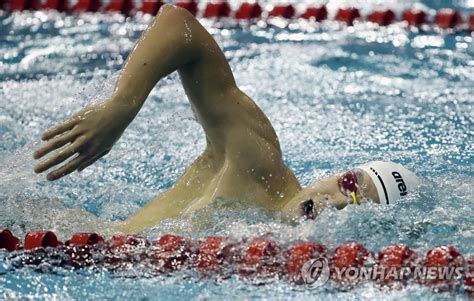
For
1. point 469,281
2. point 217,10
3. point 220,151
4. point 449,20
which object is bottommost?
point 469,281

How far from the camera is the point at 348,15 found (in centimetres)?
665

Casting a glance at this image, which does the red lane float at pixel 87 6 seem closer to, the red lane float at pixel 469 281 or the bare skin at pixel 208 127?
the bare skin at pixel 208 127

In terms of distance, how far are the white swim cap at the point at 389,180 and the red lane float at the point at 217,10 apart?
3.80 metres

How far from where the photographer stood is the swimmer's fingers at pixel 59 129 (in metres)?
2.60

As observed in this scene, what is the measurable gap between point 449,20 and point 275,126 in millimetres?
2126

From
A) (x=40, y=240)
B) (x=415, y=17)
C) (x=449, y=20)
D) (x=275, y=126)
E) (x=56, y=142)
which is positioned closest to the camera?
(x=56, y=142)

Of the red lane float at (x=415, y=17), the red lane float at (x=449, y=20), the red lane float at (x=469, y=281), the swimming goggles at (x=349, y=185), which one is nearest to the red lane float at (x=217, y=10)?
the red lane float at (x=415, y=17)

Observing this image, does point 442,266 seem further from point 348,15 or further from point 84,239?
point 348,15

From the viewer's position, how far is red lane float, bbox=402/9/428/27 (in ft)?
21.5

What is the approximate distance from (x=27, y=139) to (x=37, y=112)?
1.30ft

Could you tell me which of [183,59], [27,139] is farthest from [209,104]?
[27,139]

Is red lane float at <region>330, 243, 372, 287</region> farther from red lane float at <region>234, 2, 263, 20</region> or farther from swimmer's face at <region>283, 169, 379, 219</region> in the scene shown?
red lane float at <region>234, 2, 263, 20</region>

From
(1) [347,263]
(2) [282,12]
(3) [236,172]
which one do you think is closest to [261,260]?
(1) [347,263]

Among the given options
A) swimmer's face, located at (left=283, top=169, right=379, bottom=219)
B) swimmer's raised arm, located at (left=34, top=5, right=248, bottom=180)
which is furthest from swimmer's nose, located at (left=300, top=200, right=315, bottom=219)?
swimmer's raised arm, located at (left=34, top=5, right=248, bottom=180)
